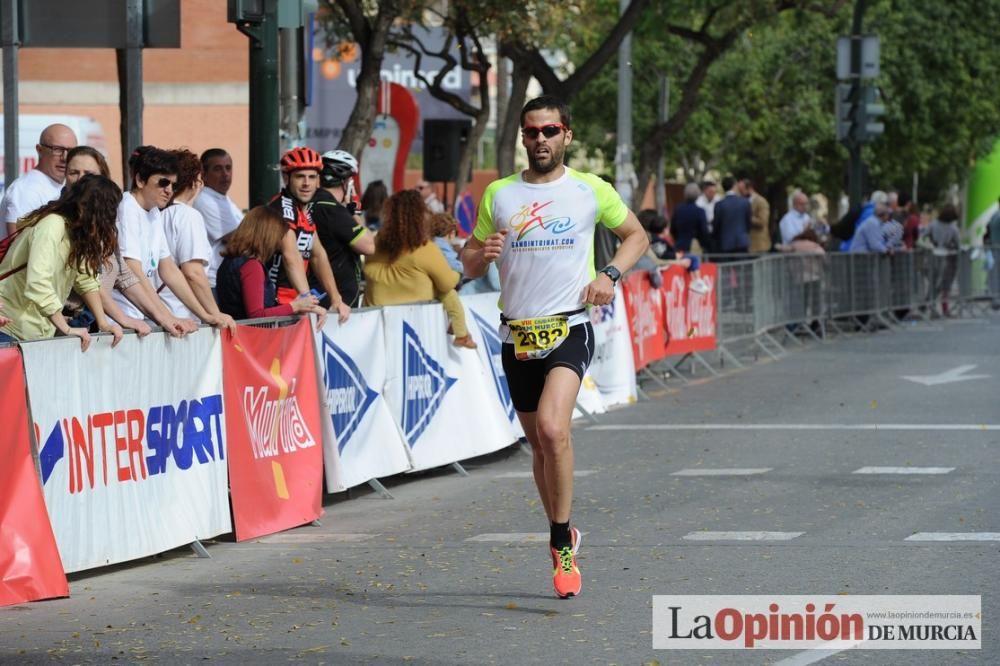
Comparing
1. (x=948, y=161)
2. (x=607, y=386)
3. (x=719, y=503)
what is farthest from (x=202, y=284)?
(x=948, y=161)

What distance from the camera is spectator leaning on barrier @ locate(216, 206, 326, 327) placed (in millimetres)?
11016

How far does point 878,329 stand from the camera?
88.5 feet

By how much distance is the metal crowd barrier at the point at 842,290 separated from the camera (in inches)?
831

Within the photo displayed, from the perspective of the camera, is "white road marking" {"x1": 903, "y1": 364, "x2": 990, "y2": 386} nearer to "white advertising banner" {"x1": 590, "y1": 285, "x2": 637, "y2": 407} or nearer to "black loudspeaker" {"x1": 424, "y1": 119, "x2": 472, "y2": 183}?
"white advertising banner" {"x1": 590, "y1": 285, "x2": 637, "y2": 407}

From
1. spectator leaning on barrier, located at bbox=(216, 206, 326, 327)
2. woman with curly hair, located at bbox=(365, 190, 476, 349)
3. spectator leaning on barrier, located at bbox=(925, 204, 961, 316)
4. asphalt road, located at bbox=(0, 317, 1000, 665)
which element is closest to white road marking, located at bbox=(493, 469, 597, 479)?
asphalt road, located at bbox=(0, 317, 1000, 665)

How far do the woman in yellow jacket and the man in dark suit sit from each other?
16.0m

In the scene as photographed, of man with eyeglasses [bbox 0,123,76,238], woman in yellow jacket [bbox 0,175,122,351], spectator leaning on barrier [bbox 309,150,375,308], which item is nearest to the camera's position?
woman in yellow jacket [bbox 0,175,122,351]

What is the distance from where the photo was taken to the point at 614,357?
17.0 m

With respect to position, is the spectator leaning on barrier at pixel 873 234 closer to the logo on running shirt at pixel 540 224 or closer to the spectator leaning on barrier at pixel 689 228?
the spectator leaning on barrier at pixel 689 228

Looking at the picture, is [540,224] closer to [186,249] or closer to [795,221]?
[186,249]

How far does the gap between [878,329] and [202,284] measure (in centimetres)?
1765

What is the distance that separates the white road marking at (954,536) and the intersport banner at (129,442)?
3352 millimetres

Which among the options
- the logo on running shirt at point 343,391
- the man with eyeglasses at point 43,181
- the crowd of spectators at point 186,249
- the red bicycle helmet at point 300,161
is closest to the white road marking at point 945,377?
the crowd of spectators at point 186,249

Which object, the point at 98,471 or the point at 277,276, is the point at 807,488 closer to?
the point at 277,276
